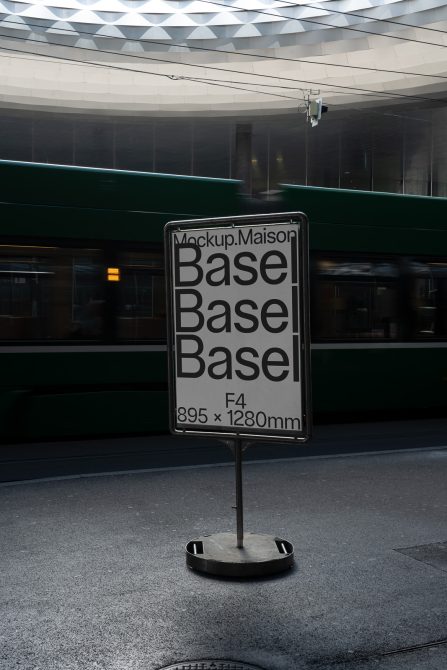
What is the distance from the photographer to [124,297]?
35.9ft

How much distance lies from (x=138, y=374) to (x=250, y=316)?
552 centimetres

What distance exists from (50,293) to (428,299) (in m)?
5.48

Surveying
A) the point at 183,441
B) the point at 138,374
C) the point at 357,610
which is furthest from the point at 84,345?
the point at 357,610

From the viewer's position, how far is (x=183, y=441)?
10930mm

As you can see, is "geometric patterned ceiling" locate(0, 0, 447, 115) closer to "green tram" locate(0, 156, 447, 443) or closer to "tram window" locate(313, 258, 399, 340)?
"tram window" locate(313, 258, 399, 340)

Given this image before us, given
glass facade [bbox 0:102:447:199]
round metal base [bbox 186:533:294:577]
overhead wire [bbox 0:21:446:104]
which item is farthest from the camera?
glass facade [bbox 0:102:447:199]

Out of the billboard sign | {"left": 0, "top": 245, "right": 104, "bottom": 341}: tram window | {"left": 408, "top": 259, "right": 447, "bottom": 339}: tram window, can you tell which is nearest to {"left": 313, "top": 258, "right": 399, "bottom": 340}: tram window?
{"left": 408, "top": 259, "right": 447, "bottom": 339}: tram window

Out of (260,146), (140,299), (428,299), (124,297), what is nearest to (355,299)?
(428,299)

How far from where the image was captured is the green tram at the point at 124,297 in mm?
10477

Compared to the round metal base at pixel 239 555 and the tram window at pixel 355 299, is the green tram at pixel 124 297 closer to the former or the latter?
the tram window at pixel 355 299

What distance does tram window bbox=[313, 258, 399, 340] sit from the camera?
480 inches

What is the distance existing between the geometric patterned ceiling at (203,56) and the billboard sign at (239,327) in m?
30.0

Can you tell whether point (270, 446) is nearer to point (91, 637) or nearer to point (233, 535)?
point (233, 535)

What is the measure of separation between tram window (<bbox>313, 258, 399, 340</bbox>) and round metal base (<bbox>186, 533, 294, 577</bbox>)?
6.47 m
